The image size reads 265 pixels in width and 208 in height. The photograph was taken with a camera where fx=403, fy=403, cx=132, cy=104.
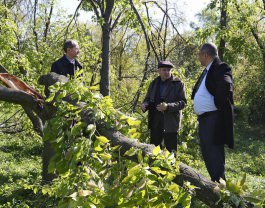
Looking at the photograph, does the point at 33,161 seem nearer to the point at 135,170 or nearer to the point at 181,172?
the point at 181,172

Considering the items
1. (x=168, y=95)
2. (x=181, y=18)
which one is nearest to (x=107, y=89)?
(x=168, y=95)

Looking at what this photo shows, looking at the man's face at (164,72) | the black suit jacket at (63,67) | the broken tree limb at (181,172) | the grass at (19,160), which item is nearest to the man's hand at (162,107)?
the man's face at (164,72)

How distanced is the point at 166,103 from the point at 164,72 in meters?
0.40

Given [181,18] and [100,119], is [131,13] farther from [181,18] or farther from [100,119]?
[100,119]

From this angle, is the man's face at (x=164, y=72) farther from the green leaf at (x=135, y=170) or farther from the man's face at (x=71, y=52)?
the green leaf at (x=135, y=170)

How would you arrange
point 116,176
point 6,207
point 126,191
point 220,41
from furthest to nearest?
point 220,41, point 6,207, point 116,176, point 126,191

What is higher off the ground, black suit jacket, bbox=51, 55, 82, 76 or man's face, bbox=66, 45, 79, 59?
man's face, bbox=66, 45, 79, 59

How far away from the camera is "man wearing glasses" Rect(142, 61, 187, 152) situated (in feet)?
16.8

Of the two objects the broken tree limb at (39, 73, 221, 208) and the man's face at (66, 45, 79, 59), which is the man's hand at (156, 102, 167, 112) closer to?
the man's face at (66, 45, 79, 59)

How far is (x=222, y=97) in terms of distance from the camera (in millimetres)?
4109

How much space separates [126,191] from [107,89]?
3.36 m

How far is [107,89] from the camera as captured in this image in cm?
528

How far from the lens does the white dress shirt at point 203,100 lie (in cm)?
427

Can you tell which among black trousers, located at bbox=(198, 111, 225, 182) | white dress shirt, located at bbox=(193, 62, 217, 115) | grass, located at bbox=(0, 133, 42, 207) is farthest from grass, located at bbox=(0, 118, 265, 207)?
white dress shirt, located at bbox=(193, 62, 217, 115)
